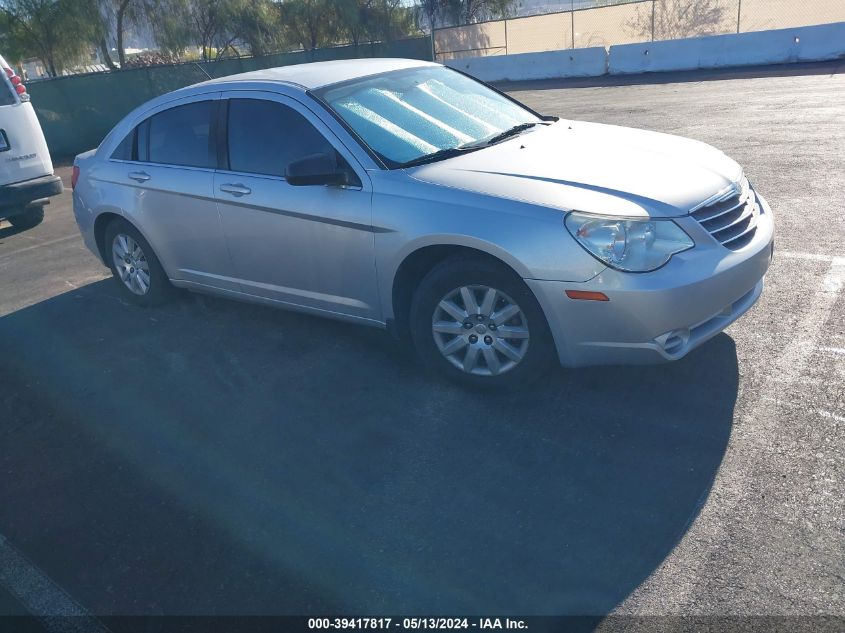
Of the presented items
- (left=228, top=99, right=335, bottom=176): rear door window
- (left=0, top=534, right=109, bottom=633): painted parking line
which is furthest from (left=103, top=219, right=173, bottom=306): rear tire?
(left=0, top=534, right=109, bottom=633): painted parking line

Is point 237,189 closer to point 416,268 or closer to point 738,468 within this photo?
point 416,268

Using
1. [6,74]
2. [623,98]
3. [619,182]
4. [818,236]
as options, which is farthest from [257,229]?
[623,98]

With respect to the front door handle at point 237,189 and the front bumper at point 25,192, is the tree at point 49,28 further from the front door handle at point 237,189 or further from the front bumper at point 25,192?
the front door handle at point 237,189

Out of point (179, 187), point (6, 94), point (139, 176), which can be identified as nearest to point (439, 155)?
point (179, 187)

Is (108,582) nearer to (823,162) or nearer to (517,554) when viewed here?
(517,554)

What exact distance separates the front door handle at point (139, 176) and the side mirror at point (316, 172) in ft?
5.86

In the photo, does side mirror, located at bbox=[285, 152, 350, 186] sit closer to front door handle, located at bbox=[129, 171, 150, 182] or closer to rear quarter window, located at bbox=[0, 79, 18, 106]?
front door handle, located at bbox=[129, 171, 150, 182]

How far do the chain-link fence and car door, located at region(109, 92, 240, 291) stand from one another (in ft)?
80.9

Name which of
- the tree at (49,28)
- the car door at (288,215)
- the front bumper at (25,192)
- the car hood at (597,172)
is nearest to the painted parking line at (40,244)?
the front bumper at (25,192)

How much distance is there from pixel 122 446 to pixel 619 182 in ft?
9.78

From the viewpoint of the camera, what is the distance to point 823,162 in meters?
8.02

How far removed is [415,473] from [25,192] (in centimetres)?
734

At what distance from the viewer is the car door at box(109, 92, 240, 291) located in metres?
5.15

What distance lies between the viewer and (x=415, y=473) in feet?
11.5
